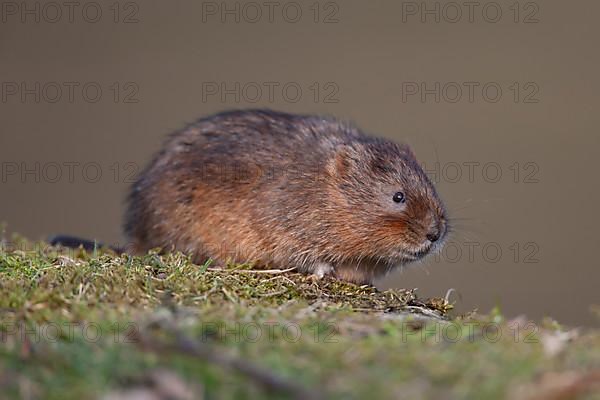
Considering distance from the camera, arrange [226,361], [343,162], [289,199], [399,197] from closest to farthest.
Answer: [226,361] < [399,197] < [289,199] < [343,162]

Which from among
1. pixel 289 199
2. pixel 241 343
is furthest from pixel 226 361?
pixel 289 199

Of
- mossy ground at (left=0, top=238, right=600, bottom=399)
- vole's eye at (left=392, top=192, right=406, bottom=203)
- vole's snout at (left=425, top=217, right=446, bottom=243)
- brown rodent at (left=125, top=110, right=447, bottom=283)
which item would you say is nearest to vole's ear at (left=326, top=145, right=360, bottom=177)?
brown rodent at (left=125, top=110, right=447, bottom=283)

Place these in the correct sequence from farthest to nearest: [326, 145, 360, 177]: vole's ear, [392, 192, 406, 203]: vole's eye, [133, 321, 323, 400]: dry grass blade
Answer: [326, 145, 360, 177]: vole's ear → [392, 192, 406, 203]: vole's eye → [133, 321, 323, 400]: dry grass blade

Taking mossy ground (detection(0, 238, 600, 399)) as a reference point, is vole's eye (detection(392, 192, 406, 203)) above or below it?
above

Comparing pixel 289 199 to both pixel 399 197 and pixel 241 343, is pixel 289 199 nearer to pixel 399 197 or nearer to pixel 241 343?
pixel 399 197

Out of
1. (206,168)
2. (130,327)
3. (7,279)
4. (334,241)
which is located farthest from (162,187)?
(130,327)

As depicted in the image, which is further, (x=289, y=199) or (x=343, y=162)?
(x=343, y=162)

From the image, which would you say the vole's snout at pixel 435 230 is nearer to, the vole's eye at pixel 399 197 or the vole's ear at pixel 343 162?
the vole's eye at pixel 399 197

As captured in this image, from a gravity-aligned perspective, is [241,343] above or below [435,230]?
below

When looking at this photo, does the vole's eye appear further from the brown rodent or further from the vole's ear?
the vole's ear
